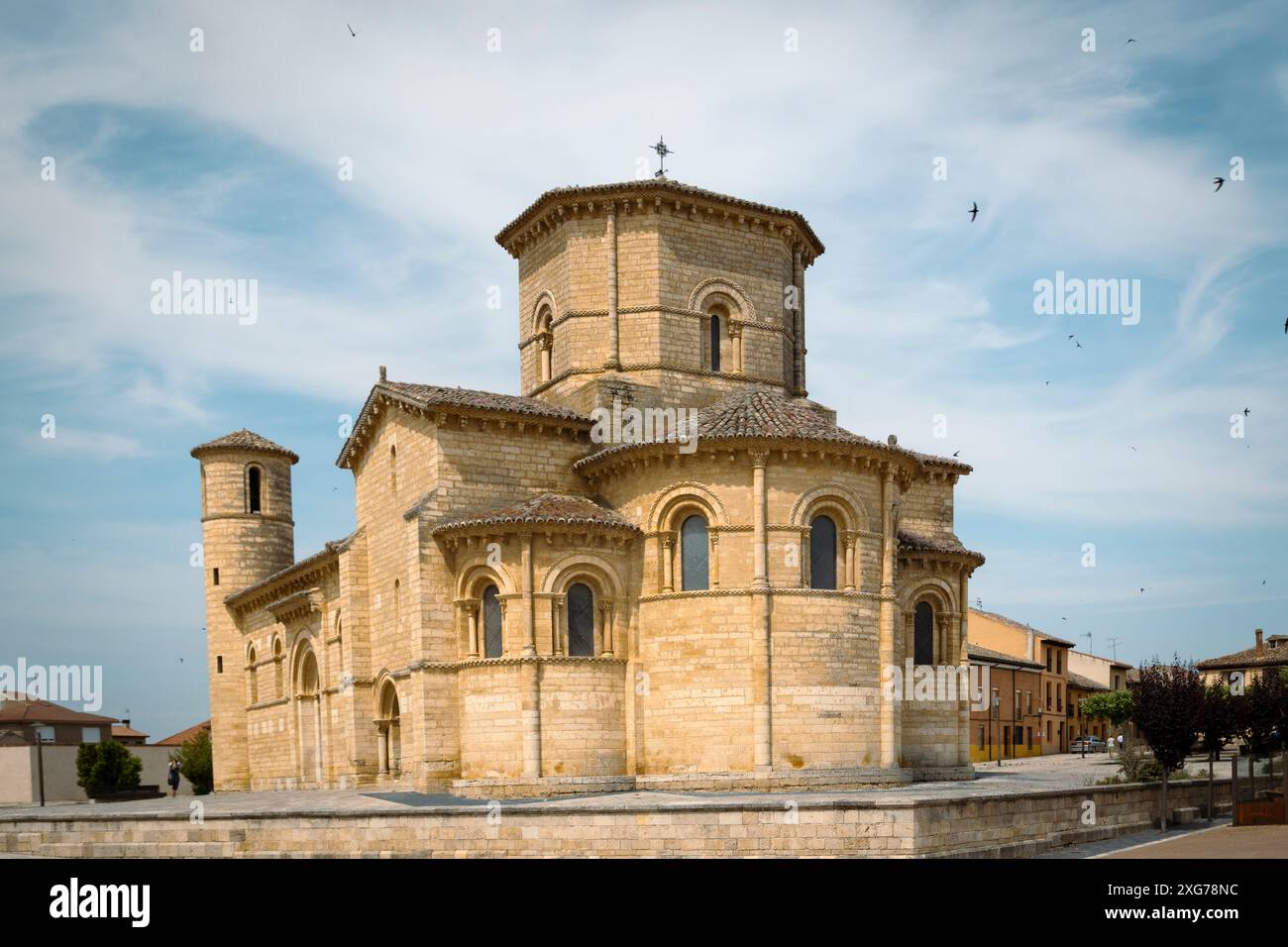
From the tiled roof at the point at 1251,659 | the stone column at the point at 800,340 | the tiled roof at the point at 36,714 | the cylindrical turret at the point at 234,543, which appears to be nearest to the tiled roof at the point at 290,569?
the cylindrical turret at the point at 234,543

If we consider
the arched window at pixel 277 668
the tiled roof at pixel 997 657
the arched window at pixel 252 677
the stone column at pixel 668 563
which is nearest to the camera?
the stone column at pixel 668 563

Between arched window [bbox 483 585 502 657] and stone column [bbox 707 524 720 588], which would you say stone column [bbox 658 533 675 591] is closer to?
stone column [bbox 707 524 720 588]

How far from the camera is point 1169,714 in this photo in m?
22.8

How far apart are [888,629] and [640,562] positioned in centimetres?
541

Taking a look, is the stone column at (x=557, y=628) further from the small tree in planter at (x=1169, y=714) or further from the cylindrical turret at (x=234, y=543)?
the cylindrical turret at (x=234, y=543)

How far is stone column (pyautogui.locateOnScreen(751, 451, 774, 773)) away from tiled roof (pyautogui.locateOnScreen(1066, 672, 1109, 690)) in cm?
4893

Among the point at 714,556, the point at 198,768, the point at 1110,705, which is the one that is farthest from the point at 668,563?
the point at 1110,705

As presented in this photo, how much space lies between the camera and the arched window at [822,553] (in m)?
25.3

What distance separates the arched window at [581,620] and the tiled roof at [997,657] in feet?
102

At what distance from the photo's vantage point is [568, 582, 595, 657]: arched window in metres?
25.0

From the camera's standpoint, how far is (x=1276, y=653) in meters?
70.1
